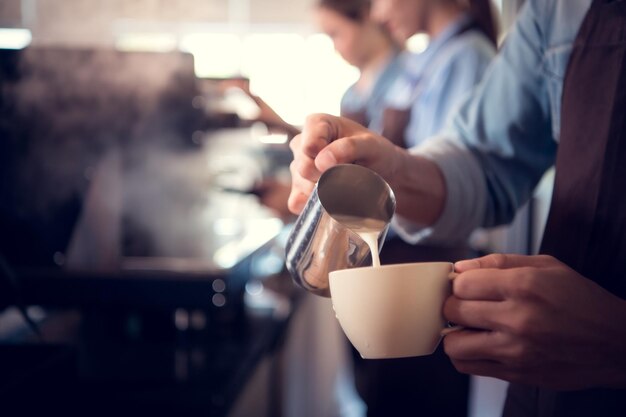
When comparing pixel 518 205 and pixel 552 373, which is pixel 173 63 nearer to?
pixel 518 205

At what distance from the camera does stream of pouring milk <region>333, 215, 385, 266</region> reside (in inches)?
24.7

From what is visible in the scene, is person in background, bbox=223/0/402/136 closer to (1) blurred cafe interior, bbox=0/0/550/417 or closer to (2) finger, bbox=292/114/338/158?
(1) blurred cafe interior, bbox=0/0/550/417

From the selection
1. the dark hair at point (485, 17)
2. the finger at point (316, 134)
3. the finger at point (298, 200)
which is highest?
the dark hair at point (485, 17)

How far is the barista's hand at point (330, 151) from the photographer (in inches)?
25.5

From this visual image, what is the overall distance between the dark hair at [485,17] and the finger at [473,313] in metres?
1.23

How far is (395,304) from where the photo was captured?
54cm

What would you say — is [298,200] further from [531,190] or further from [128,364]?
[128,364]

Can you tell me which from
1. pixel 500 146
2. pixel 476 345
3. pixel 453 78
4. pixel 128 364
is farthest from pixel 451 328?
pixel 453 78

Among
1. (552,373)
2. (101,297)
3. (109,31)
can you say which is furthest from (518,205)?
(109,31)

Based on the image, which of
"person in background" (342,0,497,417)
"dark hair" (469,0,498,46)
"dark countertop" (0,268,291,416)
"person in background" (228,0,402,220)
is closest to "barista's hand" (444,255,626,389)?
"dark countertop" (0,268,291,416)

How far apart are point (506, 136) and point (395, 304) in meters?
0.46

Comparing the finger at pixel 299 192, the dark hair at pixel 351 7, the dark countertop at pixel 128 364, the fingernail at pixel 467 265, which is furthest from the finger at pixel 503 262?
the dark hair at pixel 351 7

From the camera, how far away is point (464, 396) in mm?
1849

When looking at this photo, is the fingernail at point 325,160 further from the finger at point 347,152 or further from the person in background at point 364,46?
the person in background at point 364,46
